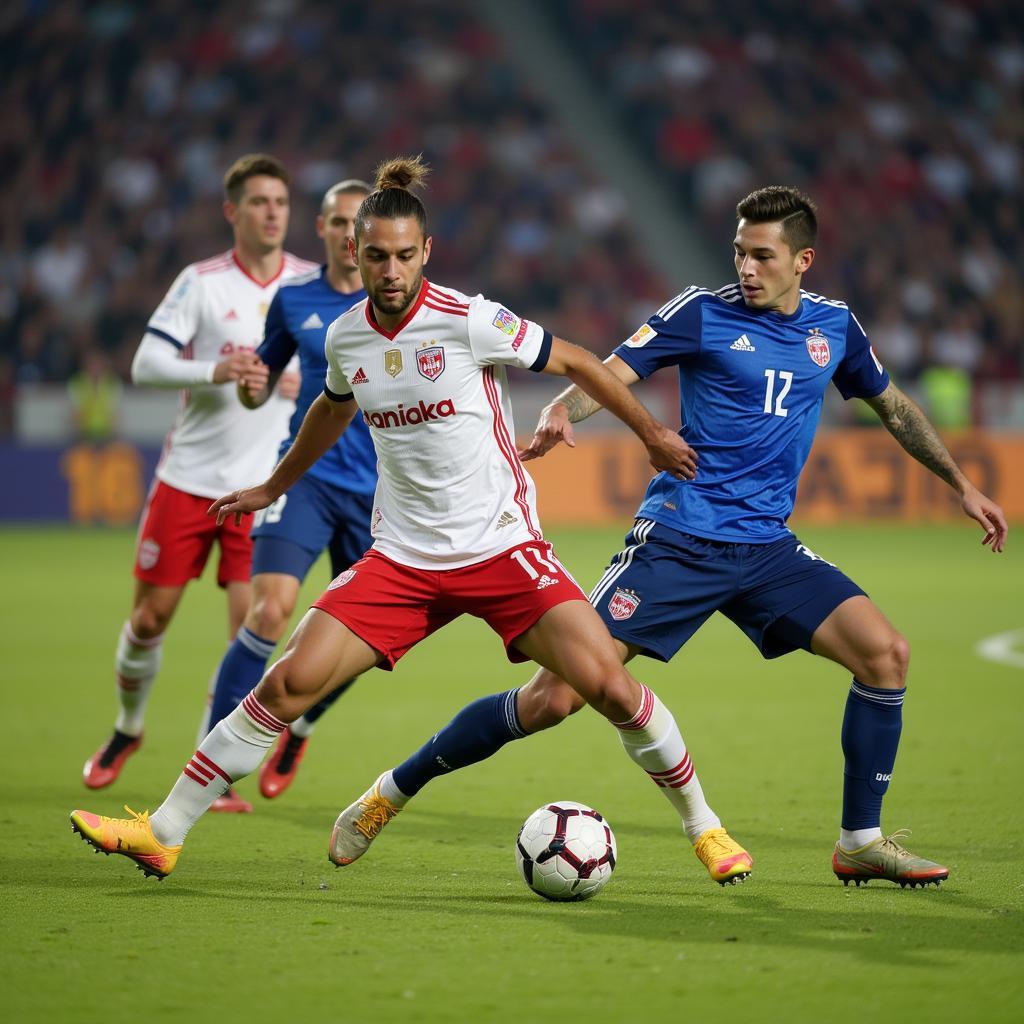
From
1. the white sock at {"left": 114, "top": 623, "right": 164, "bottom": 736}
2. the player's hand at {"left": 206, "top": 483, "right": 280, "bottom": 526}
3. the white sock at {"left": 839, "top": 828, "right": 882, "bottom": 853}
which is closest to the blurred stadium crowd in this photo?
the white sock at {"left": 114, "top": 623, "right": 164, "bottom": 736}

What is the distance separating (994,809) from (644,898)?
195cm

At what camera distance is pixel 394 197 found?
4867 mm

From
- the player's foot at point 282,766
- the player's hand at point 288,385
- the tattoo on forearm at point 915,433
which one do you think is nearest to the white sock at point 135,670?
the player's foot at point 282,766

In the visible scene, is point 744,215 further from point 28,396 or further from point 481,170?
point 481,170

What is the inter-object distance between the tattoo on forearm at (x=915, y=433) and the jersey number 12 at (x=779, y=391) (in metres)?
0.44

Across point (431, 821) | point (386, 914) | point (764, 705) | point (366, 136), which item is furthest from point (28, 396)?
point (386, 914)

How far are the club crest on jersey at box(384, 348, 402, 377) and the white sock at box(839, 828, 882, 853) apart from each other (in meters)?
2.04

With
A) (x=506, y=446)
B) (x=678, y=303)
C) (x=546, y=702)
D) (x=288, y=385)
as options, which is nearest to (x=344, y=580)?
(x=506, y=446)

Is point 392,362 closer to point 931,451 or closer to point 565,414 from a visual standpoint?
point 565,414

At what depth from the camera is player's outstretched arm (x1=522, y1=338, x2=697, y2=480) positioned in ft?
16.0

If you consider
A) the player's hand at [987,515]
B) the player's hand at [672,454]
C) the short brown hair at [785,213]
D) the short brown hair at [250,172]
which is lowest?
the player's hand at [987,515]

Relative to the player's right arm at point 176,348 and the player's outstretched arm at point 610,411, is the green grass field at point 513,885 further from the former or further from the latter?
the player's right arm at point 176,348

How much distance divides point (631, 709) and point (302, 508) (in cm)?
218

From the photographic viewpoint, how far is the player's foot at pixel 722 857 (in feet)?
16.1
